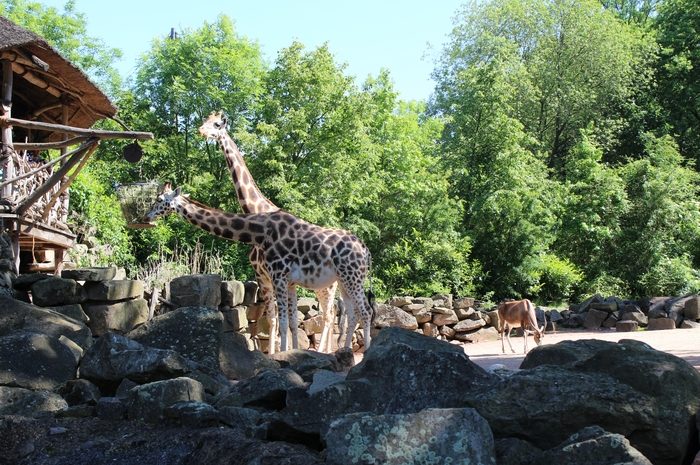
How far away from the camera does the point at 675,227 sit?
30.1 meters

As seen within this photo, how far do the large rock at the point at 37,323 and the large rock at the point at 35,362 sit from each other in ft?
4.05

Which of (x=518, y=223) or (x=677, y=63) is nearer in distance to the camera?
(x=518, y=223)

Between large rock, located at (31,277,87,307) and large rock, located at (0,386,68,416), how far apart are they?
17.1ft

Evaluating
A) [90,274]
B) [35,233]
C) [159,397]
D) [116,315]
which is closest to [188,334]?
[159,397]

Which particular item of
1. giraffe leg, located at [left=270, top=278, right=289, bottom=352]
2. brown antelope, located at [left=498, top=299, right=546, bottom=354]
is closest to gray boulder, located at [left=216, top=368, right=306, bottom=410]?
giraffe leg, located at [left=270, top=278, right=289, bottom=352]

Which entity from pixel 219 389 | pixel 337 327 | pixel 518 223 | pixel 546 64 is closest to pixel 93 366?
pixel 219 389

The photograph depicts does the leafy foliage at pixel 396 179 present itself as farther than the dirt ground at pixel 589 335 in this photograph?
Yes

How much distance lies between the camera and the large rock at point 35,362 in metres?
6.75

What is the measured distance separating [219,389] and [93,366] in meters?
1.02

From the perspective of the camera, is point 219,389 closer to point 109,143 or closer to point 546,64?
point 109,143

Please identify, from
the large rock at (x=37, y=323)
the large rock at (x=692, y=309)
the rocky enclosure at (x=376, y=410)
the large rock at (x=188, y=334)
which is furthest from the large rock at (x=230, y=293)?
the large rock at (x=692, y=309)

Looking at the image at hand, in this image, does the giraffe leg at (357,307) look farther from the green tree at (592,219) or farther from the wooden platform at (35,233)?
the green tree at (592,219)

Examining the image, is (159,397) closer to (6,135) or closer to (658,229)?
(6,135)

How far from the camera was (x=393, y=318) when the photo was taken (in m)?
19.4
